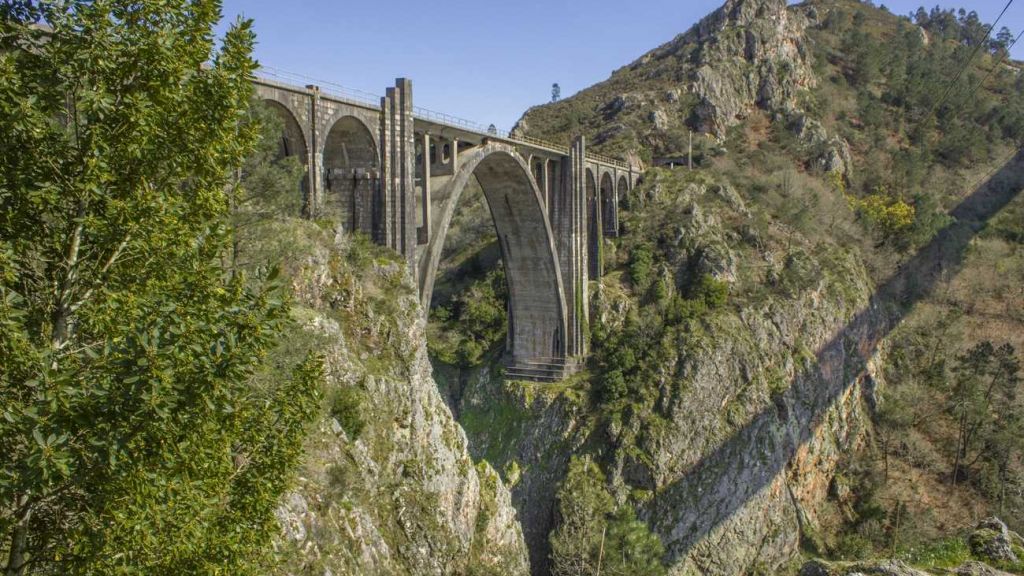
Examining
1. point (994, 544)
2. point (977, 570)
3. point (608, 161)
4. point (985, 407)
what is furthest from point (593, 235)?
point (977, 570)

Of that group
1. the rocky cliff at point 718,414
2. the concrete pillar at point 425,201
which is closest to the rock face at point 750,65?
the rocky cliff at point 718,414

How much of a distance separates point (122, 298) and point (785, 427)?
43498mm

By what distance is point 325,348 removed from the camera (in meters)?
18.3

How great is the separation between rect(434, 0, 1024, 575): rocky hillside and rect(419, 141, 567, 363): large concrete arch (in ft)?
10.6

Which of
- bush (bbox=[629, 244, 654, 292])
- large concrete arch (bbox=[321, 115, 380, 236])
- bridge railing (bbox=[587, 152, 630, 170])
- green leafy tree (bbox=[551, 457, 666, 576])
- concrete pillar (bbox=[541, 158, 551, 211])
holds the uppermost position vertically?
bridge railing (bbox=[587, 152, 630, 170])

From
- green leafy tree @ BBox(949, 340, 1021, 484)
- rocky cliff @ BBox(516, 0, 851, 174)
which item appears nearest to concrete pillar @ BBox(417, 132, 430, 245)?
green leafy tree @ BBox(949, 340, 1021, 484)

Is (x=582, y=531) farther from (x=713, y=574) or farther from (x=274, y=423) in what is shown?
(x=274, y=423)

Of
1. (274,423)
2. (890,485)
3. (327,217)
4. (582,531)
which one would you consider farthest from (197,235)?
(890,485)

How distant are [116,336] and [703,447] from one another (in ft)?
130

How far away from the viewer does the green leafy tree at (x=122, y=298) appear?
5.05 m

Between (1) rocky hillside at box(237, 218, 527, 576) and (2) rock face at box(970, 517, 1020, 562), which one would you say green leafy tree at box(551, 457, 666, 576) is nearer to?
(1) rocky hillside at box(237, 218, 527, 576)

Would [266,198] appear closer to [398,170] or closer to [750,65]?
[398,170]

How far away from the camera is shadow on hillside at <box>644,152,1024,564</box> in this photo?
3909 centimetres

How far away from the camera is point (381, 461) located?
65.5ft
